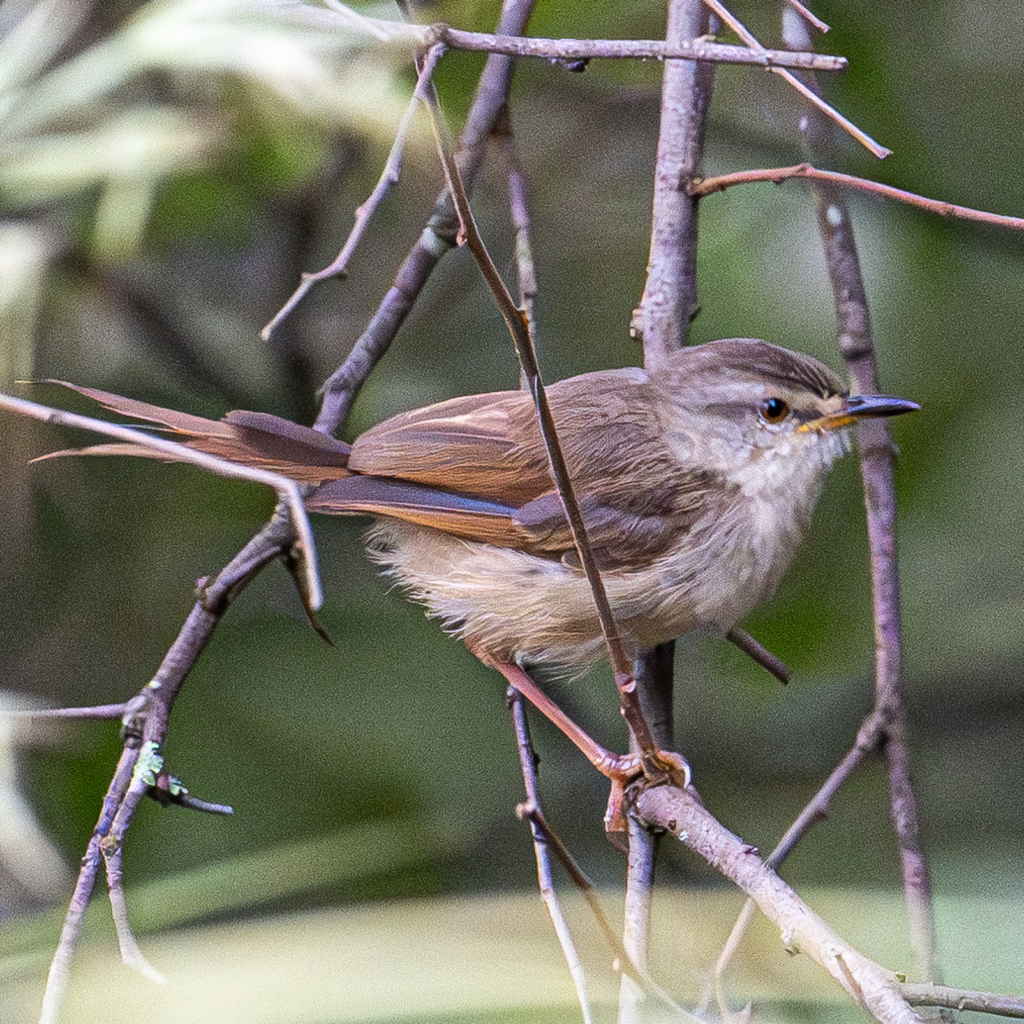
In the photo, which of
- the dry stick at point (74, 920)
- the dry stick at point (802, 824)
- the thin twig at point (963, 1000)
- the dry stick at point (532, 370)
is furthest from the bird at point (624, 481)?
the thin twig at point (963, 1000)

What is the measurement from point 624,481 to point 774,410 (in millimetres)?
358

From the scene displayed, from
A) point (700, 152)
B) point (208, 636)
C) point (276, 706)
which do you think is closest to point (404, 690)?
point (276, 706)

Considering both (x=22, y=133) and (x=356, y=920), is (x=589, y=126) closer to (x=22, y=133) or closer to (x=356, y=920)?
(x=22, y=133)

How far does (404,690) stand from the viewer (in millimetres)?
3855

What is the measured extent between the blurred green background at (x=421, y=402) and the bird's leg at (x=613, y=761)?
84cm

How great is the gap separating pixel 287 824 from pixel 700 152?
7.66ft

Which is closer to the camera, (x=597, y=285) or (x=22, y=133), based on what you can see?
(x=22, y=133)

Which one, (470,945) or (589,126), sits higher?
(589,126)

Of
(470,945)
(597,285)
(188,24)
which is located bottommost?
(470,945)

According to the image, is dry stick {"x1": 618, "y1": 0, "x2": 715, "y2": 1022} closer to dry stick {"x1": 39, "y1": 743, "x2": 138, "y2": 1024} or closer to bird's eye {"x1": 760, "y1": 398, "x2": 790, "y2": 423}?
bird's eye {"x1": 760, "y1": 398, "x2": 790, "y2": 423}

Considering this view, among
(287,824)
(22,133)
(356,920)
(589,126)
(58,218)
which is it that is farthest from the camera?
(589,126)

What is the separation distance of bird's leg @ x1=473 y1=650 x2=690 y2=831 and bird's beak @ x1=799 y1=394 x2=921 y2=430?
76 centimetres

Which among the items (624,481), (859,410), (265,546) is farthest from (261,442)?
(859,410)

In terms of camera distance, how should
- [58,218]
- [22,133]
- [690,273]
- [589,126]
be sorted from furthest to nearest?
[589,126], [58,218], [22,133], [690,273]
